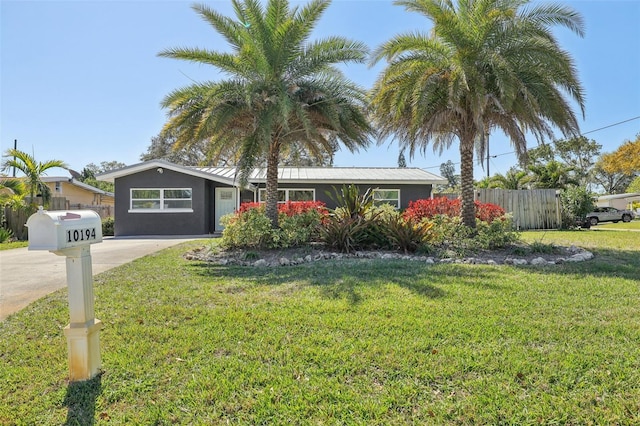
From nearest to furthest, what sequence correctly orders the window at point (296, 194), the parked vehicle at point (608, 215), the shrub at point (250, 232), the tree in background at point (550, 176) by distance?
the shrub at point (250, 232)
the window at point (296, 194)
the tree in background at point (550, 176)
the parked vehicle at point (608, 215)

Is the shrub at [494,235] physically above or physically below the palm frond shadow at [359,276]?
above

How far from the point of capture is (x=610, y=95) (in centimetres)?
1978

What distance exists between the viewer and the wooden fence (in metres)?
18.1

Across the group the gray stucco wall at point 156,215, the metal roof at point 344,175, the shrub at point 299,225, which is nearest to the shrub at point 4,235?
the gray stucco wall at point 156,215

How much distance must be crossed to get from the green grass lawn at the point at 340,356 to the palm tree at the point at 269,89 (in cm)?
478

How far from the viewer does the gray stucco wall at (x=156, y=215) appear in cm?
1641

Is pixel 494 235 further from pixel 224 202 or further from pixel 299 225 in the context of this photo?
pixel 224 202

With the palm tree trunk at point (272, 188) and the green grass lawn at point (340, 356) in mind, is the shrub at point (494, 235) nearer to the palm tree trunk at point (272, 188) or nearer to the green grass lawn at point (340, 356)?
the green grass lawn at point (340, 356)

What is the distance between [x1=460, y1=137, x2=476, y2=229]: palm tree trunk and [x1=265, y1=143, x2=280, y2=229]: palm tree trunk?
206 inches

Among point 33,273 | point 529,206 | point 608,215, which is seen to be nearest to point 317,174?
point 529,206

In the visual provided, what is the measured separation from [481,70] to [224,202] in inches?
508

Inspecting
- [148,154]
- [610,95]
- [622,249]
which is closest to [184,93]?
[622,249]

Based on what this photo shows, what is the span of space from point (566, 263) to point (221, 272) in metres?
7.12

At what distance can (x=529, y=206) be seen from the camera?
18188 mm
